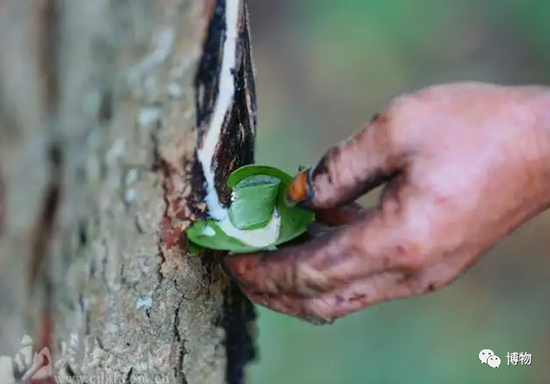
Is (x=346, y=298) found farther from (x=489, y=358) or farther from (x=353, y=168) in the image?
(x=489, y=358)

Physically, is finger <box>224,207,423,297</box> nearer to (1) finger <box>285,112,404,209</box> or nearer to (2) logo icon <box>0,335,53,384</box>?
(1) finger <box>285,112,404,209</box>

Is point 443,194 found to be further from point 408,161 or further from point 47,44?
point 47,44

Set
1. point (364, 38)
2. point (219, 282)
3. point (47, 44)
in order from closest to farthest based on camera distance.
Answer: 1. point (47, 44)
2. point (219, 282)
3. point (364, 38)

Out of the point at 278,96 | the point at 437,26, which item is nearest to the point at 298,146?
the point at 278,96

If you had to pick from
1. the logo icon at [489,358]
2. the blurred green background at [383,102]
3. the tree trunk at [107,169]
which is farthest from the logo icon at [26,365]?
the logo icon at [489,358]

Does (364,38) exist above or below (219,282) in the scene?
above

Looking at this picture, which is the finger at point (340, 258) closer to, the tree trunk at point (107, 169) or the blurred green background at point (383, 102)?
the tree trunk at point (107, 169)

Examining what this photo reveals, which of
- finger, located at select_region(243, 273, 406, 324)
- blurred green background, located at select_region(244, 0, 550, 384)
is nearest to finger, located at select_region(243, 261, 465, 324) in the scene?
finger, located at select_region(243, 273, 406, 324)
